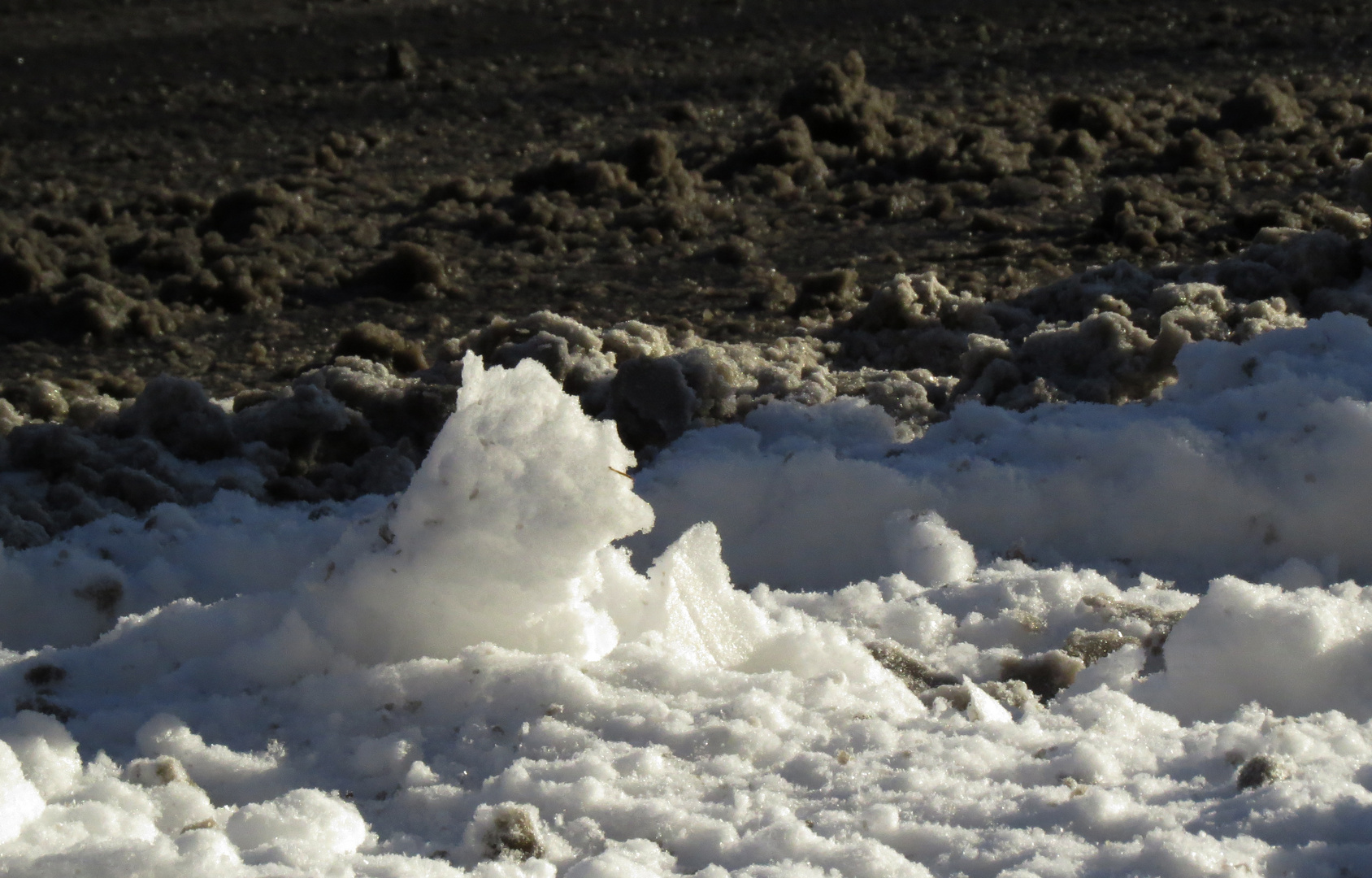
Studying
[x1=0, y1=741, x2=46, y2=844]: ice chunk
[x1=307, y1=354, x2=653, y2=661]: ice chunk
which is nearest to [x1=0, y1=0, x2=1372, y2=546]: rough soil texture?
[x1=307, y1=354, x2=653, y2=661]: ice chunk

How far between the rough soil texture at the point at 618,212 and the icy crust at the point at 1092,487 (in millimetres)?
327

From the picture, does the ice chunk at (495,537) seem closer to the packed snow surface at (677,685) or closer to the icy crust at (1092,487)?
the packed snow surface at (677,685)

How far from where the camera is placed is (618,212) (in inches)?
283

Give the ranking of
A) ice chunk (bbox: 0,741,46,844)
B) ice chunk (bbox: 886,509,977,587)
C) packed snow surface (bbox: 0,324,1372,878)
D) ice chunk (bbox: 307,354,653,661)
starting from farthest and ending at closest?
ice chunk (bbox: 886,509,977,587), ice chunk (bbox: 307,354,653,661), packed snow surface (bbox: 0,324,1372,878), ice chunk (bbox: 0,741,46,844)

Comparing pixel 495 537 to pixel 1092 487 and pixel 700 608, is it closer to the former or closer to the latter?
pixel 700 608

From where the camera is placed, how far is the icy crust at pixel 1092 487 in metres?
3.65

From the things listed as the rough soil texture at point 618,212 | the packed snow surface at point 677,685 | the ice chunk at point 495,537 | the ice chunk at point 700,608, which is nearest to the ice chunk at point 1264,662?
the packed snow surface at point 677,685

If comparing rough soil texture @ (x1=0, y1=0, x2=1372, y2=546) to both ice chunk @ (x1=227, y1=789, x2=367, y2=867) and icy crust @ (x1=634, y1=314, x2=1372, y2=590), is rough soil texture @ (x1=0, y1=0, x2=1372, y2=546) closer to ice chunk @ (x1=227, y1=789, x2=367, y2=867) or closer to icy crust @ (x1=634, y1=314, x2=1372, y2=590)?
icy crust @ (x1=634, y1=314, x2=1372, y2=590)

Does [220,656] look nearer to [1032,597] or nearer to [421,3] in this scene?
[1032,597]

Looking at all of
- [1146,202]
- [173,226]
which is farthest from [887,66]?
[173,226]

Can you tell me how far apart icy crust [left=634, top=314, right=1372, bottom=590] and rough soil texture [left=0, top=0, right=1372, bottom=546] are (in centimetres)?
33

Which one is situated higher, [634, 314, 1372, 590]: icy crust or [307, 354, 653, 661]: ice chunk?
[634, 314, 1372, 590]: icy crust

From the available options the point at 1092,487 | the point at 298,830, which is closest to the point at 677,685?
the point at 298,830

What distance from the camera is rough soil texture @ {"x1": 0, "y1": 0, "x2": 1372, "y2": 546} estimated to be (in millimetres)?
4426
